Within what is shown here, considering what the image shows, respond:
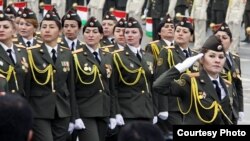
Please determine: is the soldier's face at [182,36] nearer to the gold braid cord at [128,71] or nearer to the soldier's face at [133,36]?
the soldier's face at [133,36]

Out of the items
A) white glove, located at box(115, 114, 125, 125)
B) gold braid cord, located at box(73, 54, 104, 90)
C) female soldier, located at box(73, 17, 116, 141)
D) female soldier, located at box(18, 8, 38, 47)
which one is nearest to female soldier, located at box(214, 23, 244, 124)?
white glove, located at box(115, 114, 125, 125)

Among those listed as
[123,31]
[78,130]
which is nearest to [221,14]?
[123,31]

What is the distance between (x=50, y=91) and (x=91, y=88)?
548mm

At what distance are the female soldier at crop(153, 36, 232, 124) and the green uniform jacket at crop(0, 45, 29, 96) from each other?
5.13ft

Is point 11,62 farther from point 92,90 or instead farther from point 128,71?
point 128,71

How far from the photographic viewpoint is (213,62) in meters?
8.54

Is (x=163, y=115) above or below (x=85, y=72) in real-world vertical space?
below

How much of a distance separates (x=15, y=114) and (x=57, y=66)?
16.6ft

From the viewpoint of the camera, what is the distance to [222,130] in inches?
290

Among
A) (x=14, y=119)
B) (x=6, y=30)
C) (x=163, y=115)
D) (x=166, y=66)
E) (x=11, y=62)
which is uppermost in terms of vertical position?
(x=14, y=119)

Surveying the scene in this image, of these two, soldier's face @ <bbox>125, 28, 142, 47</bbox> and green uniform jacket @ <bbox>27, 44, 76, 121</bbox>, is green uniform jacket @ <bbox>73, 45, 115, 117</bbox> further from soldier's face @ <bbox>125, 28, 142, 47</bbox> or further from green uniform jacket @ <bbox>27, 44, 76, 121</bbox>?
soldier's face @ <bbox>125, 28, 142, 47</bbox>

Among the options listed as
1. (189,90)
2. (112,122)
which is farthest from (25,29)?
(189,90)

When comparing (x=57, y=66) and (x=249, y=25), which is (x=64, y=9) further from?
(x=57, y=66)

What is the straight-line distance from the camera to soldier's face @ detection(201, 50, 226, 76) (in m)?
8.48
